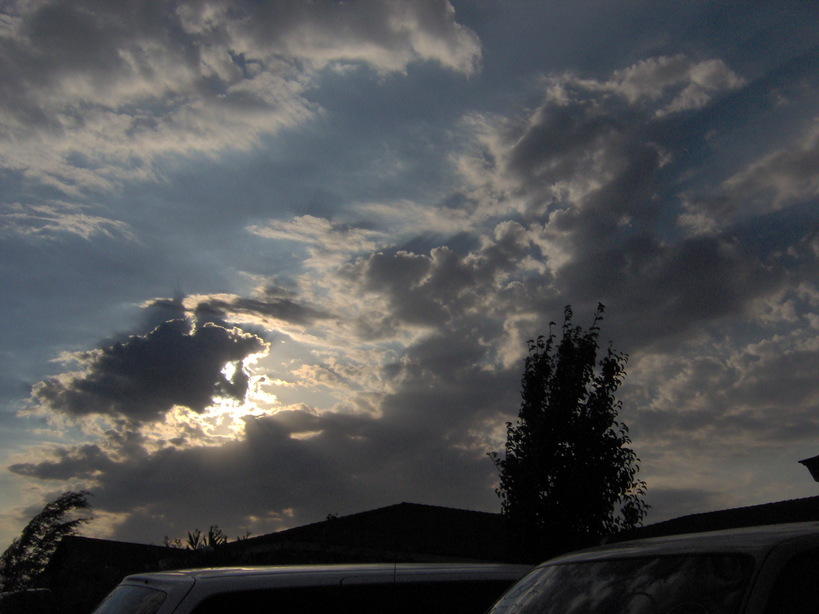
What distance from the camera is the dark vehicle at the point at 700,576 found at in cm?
248

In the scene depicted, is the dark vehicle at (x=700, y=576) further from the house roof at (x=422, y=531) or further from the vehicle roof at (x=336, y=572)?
the house roof at (x=422, y=531)

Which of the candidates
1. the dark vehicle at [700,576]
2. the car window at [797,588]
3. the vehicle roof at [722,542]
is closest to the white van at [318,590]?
the dark vehicle at [700,576]

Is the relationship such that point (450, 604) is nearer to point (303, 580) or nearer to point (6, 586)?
point (303, 580)

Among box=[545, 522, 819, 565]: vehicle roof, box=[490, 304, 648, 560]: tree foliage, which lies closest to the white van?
box=[545, 522, 819, 565]: vehicle roof

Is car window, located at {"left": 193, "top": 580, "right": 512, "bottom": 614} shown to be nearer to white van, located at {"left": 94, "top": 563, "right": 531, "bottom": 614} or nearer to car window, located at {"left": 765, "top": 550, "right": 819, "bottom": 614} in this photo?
white van, located at {"left": 94, "top": 563, "right": 531, "bottom": 614}

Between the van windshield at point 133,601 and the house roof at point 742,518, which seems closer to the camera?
the van windshield at point 133,601

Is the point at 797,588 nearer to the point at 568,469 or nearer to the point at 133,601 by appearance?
the point at 133,601

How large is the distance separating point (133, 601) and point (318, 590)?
123cm

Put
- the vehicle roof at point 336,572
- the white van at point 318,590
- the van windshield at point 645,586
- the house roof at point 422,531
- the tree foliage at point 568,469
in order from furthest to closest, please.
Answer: the house roof at point 422,531 < the tree foliage at point 568,469 < the vehicle roof at point 336,572 < the white van at point 318,590 < the van windshield at point 645,586

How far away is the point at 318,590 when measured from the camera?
4566mm

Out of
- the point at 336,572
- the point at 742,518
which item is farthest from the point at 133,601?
the point at 742,518

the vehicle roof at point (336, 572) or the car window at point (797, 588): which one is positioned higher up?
the vehicle roof at point (336, 572)

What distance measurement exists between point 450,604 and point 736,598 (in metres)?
2.86

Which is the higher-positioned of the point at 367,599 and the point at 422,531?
the point at 422,531
